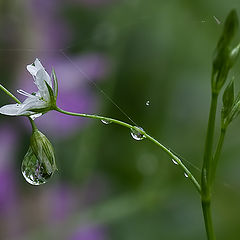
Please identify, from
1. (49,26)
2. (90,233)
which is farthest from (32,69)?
(49,26)

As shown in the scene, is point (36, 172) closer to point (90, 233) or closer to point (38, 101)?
point (38, 101)

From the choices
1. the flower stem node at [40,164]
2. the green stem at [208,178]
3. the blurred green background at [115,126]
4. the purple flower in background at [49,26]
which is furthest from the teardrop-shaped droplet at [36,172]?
the purple flower in background at [49,26]

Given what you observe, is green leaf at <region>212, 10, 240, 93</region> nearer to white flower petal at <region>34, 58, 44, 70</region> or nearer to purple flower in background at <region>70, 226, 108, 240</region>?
white flower petal at <region>34, 58, 44, 70</region>

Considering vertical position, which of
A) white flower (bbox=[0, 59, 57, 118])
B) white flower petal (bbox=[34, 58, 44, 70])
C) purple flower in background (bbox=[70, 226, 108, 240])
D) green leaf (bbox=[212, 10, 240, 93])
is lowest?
purple flower in background (bbox=[70, 226, 108, 240])

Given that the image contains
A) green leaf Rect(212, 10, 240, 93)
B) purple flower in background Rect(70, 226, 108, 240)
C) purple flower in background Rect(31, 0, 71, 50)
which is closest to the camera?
green leaf Rect(212, 10, 240, 93)

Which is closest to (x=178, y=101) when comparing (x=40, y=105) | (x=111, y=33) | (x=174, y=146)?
(x=174, y=146)

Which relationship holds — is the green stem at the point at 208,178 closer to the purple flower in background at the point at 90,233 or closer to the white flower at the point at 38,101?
the white flower at the point at 38,101

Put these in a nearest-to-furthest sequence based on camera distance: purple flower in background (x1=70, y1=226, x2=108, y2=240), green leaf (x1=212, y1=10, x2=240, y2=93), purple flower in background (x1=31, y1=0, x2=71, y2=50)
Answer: green leaf (x1=212, y1=10, x2=240, y2=93) < purple flower in background (x1=70, y1=226, x2=108, y2=240) < purple flower in background (x1=31, y1=0, x2=71, y2=50)

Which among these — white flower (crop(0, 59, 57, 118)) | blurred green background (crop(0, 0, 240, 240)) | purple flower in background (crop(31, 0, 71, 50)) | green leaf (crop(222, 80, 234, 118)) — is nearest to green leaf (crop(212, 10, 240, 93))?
green leaf (crop(222, 80, 234, 118))

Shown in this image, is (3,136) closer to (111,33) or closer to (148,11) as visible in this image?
(111,33)
